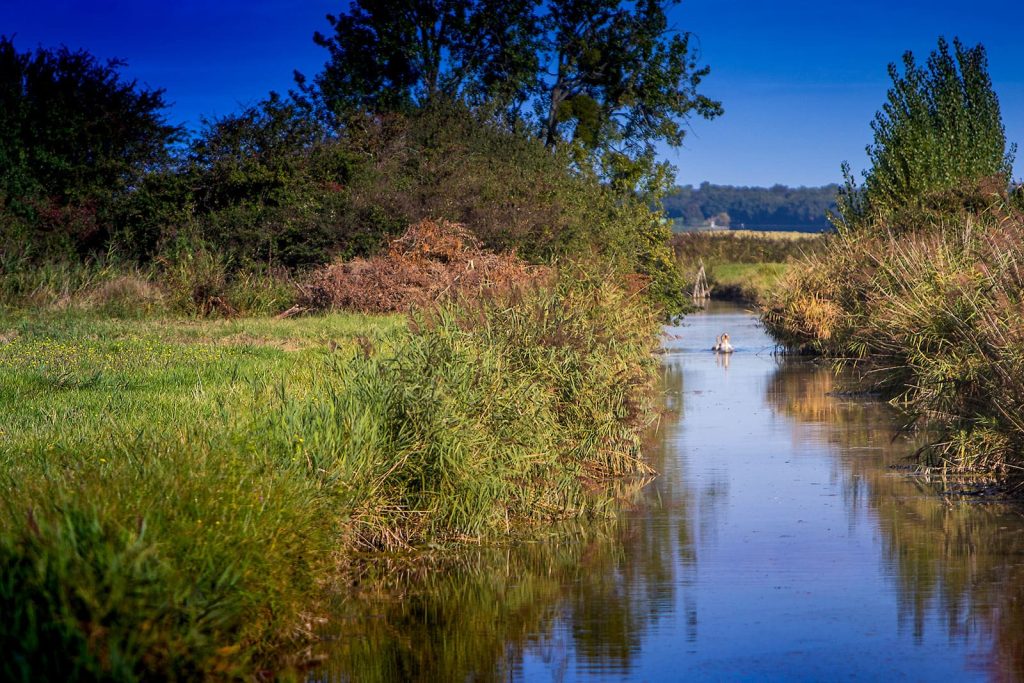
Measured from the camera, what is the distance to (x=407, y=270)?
2222 cm

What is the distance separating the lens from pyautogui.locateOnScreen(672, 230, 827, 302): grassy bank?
217 ft

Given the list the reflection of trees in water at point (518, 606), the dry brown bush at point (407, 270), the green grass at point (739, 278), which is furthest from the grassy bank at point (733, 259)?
the reflection of trees in water at point (518, 606)

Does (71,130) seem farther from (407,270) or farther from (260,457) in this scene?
(260,457)

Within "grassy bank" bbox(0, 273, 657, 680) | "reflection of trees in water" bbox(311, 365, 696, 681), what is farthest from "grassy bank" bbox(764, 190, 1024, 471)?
"grassy bank" bbox(0, 273, 657, 680)

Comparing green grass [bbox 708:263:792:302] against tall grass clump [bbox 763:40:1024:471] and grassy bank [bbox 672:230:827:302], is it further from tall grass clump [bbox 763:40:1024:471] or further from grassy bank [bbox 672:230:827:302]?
tall grass clump [bbox 763:40:1024:471]

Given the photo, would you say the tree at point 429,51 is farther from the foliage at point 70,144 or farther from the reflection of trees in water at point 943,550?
the reflection of trees in water at point 943,550

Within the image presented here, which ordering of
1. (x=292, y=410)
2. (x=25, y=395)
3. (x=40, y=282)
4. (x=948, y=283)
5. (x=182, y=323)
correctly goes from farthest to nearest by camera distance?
(x=40, y=282), (x=182, y=323), (x=948, y=283), (x=25, y=395), (x=292, y=410)

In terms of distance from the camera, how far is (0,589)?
5.68 metres

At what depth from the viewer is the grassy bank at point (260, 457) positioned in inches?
227

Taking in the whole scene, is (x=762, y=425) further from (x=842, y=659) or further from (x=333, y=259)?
(x=842, y=659)

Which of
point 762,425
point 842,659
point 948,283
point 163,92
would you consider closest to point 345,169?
point 163,92

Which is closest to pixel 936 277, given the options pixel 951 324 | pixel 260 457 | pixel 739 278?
pixel 951 324

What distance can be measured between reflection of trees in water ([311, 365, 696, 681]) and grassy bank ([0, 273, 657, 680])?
15.0 inches

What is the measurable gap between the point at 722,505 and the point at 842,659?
500cm
